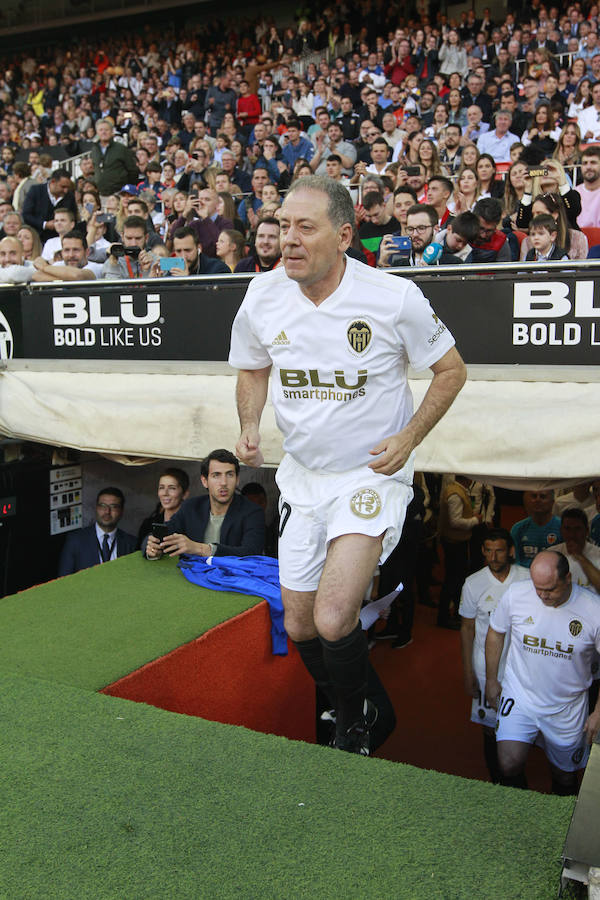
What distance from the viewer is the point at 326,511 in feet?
10.2

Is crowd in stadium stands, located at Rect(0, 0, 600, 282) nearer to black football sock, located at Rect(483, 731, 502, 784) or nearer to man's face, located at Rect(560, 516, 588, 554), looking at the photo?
man's face, located at Rect(560, 516, 588, 554)

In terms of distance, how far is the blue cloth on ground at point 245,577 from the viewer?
4977mm

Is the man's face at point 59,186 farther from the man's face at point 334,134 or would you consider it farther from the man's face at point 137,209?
the man's face at point 334,134

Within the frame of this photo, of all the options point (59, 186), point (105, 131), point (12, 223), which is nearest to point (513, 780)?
point (12, 223)

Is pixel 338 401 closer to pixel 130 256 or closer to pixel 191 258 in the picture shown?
pixel 191 258

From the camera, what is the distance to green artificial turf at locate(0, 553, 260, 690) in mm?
3812

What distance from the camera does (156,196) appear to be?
1187 centimetres

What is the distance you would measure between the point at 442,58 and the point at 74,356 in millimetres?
11331

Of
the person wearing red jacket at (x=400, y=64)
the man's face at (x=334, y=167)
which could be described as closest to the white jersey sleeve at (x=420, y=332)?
the man's face at (x=334, y=167)

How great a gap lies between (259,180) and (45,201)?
375 cm

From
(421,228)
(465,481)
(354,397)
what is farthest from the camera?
(465,481)

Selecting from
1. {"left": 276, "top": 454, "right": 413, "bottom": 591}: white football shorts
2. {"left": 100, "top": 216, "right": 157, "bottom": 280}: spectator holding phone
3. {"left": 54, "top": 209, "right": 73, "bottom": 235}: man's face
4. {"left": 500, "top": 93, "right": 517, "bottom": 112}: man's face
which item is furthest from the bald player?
{"left": 500, "top": 93, "right": 517, "bottom": 112}: man's face

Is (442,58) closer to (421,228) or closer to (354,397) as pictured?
(421,228)

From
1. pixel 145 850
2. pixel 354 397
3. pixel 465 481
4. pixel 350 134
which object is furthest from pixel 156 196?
pixel 145 850
